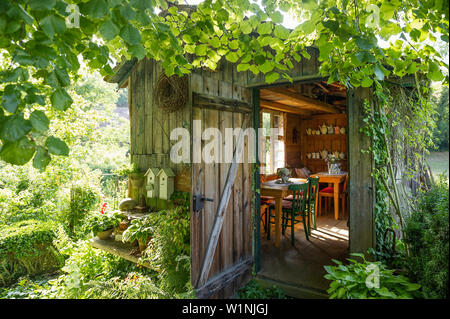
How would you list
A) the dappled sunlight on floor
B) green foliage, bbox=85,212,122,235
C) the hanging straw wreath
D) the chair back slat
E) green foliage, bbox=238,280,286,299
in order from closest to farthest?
green foliage, bbox=238,280,286,299
the dappled sunlight on floor
the hanging straw wreath
green foliage, bbox=85,212,122,235
the chair back slat

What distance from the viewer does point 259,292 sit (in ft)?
10.5

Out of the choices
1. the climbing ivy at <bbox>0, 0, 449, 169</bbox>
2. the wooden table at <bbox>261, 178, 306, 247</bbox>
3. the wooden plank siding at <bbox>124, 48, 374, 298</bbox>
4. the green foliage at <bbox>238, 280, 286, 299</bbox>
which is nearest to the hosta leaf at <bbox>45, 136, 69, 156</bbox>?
the climbing ivy at <bbox>0, 0, 449, 169</bbox>

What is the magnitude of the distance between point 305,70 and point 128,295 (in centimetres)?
281

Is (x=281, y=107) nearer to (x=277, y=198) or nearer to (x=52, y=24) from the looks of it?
(x=277, y=198)

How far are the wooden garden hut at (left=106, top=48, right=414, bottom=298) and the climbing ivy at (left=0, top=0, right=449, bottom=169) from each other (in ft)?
2.87

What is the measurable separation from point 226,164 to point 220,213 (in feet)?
1.78

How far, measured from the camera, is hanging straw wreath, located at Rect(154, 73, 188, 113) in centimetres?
356

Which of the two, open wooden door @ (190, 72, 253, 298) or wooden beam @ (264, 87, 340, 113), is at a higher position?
wooden beam @ (264, 87, 340, 113)

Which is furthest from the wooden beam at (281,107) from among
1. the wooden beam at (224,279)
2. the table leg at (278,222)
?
the wooden beam at (224,279)

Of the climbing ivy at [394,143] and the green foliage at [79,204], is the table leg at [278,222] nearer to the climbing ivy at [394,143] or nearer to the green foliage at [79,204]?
the climbing ivy at [394,143]

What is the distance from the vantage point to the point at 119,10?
1.11m

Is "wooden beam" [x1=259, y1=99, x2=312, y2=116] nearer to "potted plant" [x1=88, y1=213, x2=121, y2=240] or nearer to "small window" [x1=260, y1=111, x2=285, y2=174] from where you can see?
"small window" [x1=260, y1=111, x2=285, y2=174]

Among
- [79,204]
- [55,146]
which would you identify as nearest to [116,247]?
[79,204]
